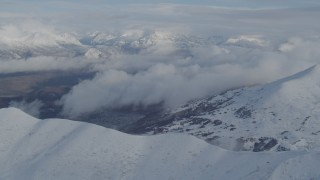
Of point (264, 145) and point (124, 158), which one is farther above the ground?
point (124, 158)

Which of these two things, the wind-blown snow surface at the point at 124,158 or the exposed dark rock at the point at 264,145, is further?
the exposed dark rock at the point at 264,145

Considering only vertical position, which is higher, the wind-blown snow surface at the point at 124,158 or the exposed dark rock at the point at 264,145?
the wind-blown snow surface at the point at 124,158

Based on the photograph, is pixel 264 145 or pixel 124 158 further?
pixel 264 145

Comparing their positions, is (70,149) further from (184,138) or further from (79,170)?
(184,138)

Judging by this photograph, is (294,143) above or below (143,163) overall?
below

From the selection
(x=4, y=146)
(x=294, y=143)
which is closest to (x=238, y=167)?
(x=4, y=146)

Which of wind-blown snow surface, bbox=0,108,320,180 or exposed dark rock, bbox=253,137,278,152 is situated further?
exposed dark rock, bbox=253,137,278,152

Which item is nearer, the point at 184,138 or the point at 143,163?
the point at 143,163

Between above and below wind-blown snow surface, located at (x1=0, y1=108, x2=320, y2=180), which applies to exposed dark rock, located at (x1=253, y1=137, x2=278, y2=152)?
below
